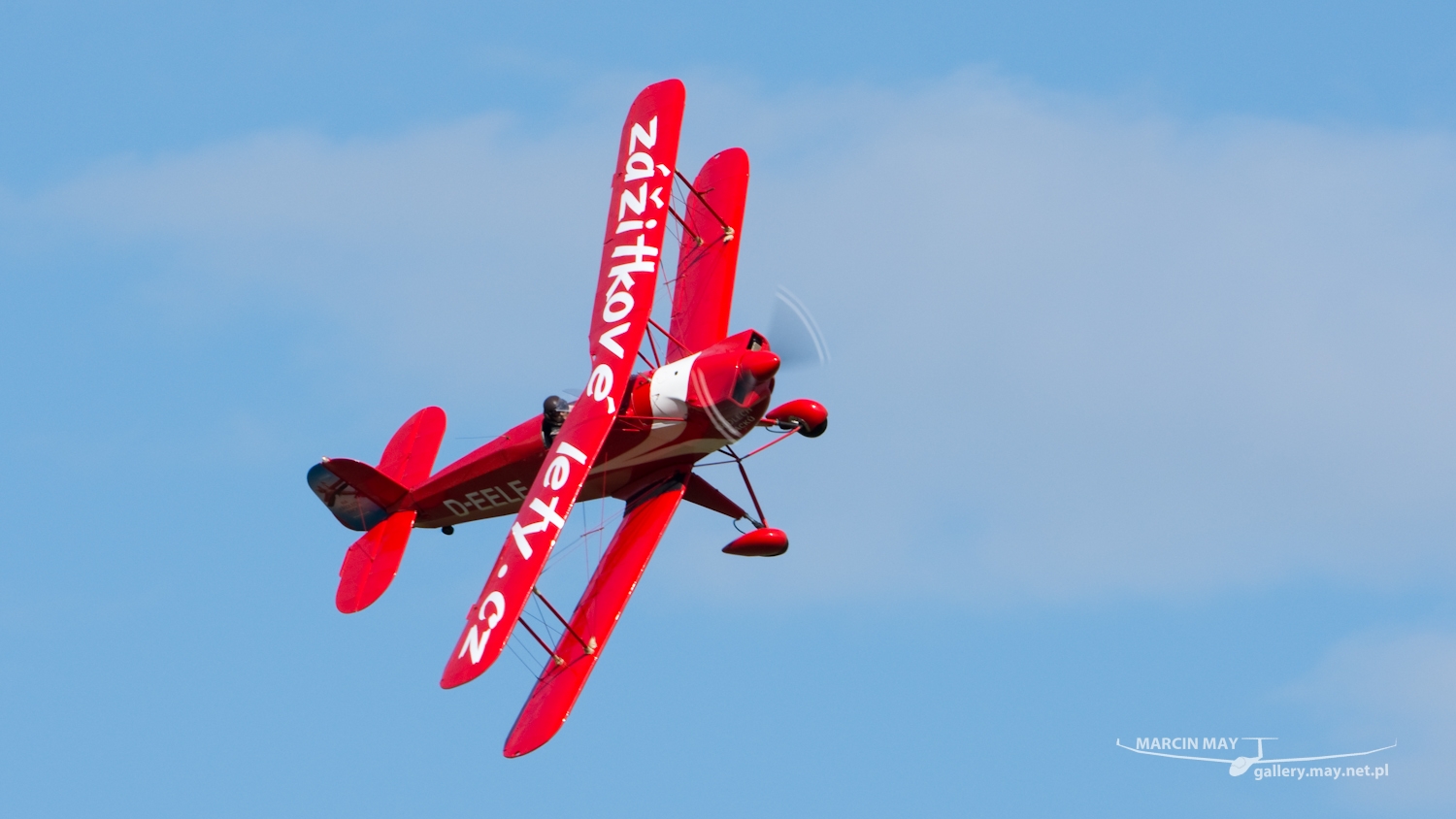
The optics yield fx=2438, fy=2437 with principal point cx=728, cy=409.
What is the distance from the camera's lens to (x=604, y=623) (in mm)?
32250

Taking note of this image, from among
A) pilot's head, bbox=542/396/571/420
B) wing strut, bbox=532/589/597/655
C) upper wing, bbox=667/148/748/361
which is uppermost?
upper wing, bbox=667/148/748/361

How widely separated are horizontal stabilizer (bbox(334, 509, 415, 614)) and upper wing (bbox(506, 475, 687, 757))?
3.98m

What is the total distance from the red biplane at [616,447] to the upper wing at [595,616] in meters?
0.02

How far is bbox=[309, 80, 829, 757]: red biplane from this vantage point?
31234 mm

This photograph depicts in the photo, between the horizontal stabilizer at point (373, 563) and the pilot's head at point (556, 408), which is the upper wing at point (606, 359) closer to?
the pilot's head at point (556, 408)

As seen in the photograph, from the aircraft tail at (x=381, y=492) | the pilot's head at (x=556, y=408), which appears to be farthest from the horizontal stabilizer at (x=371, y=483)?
the pilot's head at (x=556, y=408)

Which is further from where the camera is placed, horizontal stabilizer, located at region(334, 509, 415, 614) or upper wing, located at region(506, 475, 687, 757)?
horizontal stabilizer, located at region(334, 509, 415, 614)

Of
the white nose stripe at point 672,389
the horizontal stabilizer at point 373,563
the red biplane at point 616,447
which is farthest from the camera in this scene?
the horizontal stabilizer at point 373,563

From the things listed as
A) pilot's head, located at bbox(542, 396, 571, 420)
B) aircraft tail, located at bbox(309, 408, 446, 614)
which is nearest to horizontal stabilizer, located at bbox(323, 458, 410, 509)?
aircraft tail, located at bbox(309, 408, 446, 614)

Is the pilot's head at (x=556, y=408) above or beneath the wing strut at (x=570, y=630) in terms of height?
above

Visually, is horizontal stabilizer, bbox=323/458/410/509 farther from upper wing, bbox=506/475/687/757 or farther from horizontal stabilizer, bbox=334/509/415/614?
upper wing, bbox=506/475/687/757

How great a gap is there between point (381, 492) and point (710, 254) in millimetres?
6153

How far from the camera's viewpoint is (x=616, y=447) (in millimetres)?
33250

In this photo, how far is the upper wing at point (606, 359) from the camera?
30.3 meters
